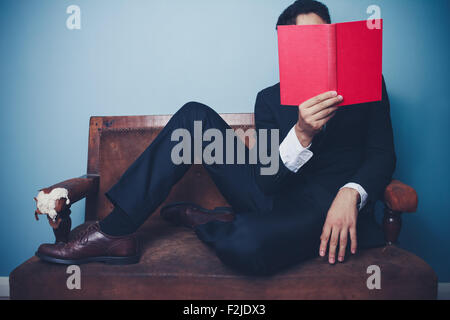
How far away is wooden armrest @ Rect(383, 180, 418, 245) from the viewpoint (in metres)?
0.96

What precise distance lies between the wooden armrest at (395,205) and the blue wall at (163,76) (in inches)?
24.7

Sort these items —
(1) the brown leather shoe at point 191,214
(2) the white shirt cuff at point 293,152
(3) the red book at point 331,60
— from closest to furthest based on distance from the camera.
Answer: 1. (3) the red book at point 331,60
2. (2) the white shirt cuff at point 293,152
3. (1) the brown leather shoe at point 191,214

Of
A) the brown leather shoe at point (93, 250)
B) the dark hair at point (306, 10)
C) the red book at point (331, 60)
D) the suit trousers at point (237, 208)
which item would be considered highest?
the dark hair at point (306, 10)

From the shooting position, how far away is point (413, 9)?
150 cm

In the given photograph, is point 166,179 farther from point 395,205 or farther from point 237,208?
point 395,205

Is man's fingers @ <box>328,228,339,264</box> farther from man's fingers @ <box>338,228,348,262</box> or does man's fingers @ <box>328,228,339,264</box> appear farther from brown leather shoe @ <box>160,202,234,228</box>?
brown leather shoe @ <box>160,202,234,228</box>

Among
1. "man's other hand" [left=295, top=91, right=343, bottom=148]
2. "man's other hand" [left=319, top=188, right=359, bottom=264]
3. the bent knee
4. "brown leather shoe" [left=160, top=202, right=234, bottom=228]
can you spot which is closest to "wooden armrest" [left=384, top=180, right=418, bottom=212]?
"man's other hand" [left=319, top=188, right=359, bottom=264]

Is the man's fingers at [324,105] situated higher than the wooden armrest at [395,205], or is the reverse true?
the man's fingers at [324,105]

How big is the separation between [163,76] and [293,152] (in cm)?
96

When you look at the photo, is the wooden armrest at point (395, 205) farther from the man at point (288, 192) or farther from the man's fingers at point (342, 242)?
the man's fingers at point (342, 242)

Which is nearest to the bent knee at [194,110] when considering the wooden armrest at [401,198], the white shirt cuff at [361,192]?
the white shirt cuff at [361,192]

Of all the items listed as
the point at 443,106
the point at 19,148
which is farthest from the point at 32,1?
the point at 443,106

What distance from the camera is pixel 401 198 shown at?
3.15ft

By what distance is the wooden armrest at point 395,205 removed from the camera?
3.14 feet
